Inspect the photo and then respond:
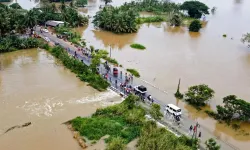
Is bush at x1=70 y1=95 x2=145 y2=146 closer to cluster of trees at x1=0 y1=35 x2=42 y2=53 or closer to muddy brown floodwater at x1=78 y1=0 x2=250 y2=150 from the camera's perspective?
muddy brown floodwater at x1=78 y1=0 x2=250 y2=150

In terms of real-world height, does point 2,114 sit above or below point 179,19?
below

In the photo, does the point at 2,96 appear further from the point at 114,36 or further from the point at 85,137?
the point at 114,36

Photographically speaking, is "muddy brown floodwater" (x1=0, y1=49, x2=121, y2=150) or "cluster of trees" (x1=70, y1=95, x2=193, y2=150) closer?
"cluster of trees" (x1=70, y1=95, x2=193, y2=150)

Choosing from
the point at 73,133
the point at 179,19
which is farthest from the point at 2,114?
the point at 179,19

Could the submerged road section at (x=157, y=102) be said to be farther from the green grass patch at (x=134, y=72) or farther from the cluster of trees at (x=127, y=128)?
the cluster of trees at (x=127, y=128)

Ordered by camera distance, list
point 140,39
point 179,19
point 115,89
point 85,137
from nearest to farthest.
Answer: point 85,137
point 115,89
point 140,39
point 179,19

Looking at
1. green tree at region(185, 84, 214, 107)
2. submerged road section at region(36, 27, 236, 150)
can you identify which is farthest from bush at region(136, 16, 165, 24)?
green tree at region(185, 84, 214, 107)

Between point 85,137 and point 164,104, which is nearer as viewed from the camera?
point 85,137
